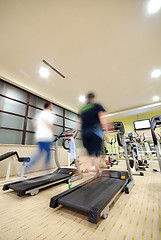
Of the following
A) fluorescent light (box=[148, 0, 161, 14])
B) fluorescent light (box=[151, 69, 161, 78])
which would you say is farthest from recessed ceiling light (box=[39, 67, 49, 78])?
fluorescent light (box=[151, 69, 161, 78])

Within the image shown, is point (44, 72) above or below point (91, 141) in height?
above

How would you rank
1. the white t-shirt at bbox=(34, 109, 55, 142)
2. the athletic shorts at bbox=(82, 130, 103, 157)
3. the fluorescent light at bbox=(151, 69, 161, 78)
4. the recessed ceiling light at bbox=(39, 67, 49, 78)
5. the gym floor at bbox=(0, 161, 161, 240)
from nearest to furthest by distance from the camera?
the gym floor at bbox=(0, 161, 161, 240)
the athletic shorts at bbox=(82, 130, 103, 157)
the white t-shirt at bbox=(34, 109, 55, 142)
the recessed ceiling light at bbox=(39, 67, 49, 78)
the fluorescent light at bbox=(151, 69, 161, 78)

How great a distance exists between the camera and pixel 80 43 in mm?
2697

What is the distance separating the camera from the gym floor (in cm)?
91

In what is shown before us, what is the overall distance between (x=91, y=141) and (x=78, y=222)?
4.01 ft

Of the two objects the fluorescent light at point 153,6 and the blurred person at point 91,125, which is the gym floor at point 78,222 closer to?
the blurred person at point 91,125

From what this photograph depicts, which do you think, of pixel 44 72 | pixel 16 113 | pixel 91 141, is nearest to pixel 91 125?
pixel 91 141

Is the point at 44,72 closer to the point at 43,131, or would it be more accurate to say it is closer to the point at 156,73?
the point at 43,131

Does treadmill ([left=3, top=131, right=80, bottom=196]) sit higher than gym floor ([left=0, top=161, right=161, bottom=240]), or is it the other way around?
treadmill ([left=3, top=131, right=80, bottom=196])

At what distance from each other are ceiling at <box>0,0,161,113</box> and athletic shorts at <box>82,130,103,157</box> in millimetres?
2330

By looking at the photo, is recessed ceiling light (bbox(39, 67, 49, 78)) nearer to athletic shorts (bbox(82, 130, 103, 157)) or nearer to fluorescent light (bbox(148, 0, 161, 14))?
athletic shorts (bbox(82, 130, 103, 157))

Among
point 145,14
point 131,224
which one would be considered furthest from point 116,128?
point 145,14

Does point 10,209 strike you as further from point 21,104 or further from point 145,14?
point 145,14

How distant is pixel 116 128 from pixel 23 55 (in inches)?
126
